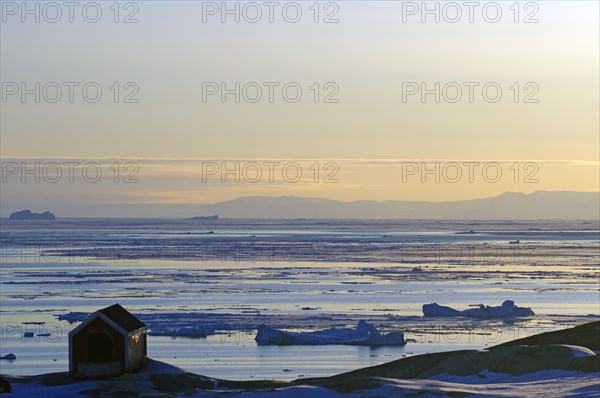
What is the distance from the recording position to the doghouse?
36.4 m

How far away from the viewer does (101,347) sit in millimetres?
36719

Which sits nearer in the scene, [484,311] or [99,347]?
[99,347]

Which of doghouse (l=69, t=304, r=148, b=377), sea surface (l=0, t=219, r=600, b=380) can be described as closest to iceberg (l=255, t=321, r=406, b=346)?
sea surface (l=0, t=219, r=600, b=380)

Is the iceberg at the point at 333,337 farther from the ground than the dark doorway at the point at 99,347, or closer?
closer

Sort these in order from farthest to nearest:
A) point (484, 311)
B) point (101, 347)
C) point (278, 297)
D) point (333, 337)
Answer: point (278, 297)
point (484, 311)
point (333, 337)
point (101, 347)

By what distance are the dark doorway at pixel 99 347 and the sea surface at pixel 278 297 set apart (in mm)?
5664

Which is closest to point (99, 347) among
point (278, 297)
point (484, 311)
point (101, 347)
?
point (101, 347)

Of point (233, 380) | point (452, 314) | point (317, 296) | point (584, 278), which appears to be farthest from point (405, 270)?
point (233, 380)

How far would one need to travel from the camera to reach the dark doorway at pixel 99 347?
36.6 metres

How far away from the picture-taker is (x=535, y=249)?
438 feet

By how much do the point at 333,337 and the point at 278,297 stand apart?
1714 cm

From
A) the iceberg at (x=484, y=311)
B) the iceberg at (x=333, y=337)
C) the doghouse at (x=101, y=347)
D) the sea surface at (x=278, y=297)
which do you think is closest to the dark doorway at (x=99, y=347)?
the doghouse at (x=101, y=347)

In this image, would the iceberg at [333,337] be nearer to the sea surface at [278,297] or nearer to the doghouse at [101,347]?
the sea surface at [278,297]

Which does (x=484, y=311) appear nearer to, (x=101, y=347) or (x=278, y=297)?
(x=278, y=297)
